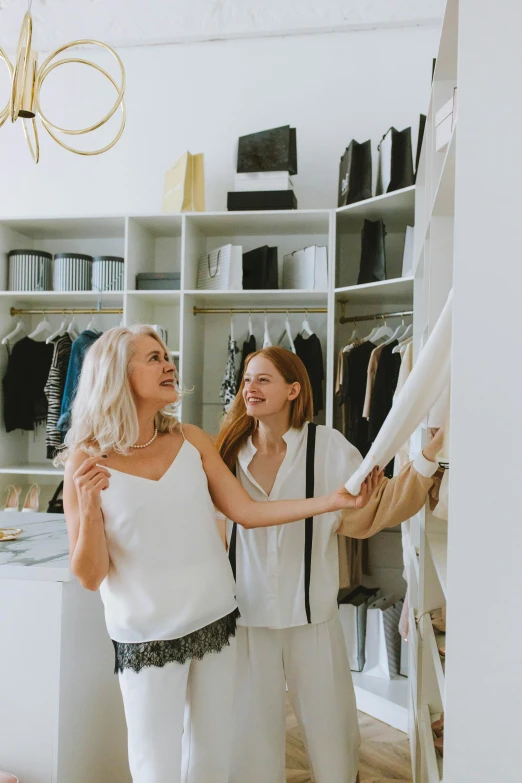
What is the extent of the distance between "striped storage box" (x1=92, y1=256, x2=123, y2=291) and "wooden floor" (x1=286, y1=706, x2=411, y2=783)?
2.48 metres

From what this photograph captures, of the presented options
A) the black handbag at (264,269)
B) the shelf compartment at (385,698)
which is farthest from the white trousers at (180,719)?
the black handbag at (264,269)

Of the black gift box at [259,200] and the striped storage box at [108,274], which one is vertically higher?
the black gift box at [259,200]

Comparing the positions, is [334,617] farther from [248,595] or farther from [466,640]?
[466,640]

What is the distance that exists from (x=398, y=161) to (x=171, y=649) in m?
2.61

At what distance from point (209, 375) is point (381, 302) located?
1.12 metres

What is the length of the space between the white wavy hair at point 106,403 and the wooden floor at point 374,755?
1.59 meters

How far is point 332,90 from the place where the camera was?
3.96 meters

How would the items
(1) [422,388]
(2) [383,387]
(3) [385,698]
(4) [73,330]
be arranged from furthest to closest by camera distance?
(4) [73,330], (2) [383,387], (3) [385,698], (1) [422,388]

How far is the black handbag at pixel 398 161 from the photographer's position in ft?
10.7

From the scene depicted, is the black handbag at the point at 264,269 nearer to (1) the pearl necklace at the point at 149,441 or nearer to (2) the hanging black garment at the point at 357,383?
(2) the hanging black garment at the point at 357,383

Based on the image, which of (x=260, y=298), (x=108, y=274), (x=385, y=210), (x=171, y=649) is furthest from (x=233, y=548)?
(x=108, y=274)

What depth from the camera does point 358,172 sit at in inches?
136

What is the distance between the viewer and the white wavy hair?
1.73 metres

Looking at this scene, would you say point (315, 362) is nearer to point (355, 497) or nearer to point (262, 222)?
point (262, 222)
